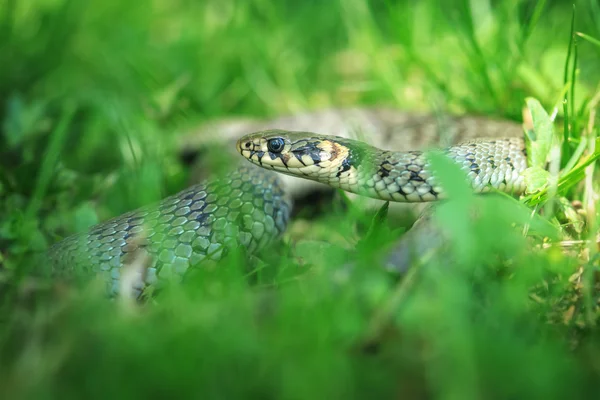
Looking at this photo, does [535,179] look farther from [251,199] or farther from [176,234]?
[176,234]

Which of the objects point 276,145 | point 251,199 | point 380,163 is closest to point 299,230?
point 251,199

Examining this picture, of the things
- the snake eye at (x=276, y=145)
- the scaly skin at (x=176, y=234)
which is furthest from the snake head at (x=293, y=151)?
the scaly skin at (x=176, y=234)

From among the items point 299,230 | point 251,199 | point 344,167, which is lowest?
point 299,230

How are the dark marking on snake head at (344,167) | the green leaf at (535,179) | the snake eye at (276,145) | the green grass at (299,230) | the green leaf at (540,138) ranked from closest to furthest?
the green grass at (299,230)
the green leaf at (535,179)
the green leaf at (540,138)
the dark marking on snake head at (344,167)
the snake eye at (276,145)

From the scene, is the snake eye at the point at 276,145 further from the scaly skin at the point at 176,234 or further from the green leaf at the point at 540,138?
the green leaf at the point at 540,138

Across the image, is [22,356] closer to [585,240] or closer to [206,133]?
[585,240]

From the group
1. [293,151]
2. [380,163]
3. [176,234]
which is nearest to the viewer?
[176,234]

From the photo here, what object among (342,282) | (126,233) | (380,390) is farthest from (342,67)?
(380,390)
